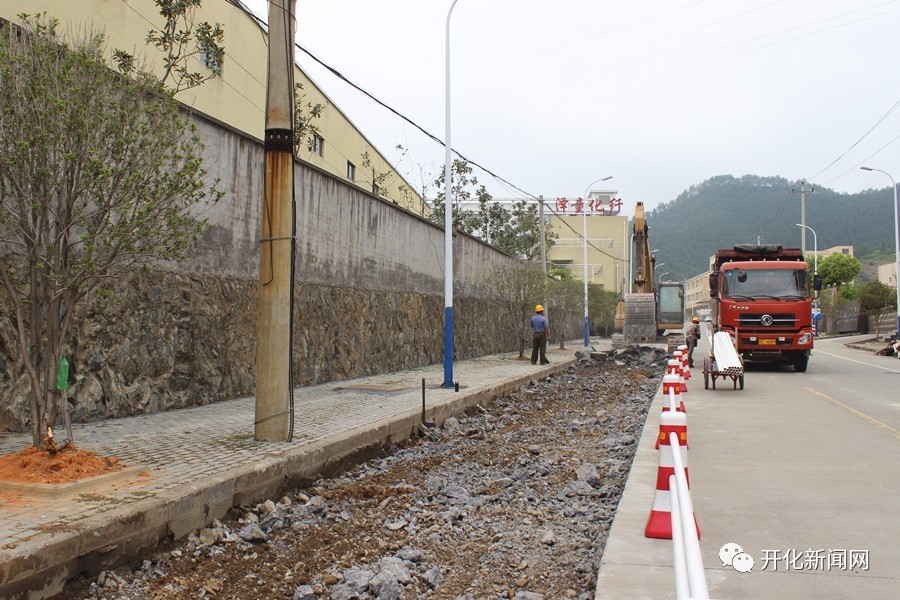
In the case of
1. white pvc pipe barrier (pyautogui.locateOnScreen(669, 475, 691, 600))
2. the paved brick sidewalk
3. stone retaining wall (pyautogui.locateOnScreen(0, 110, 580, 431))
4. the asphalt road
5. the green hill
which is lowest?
the asphalt road

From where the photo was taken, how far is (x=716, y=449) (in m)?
8.10

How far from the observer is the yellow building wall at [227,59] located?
11664 mm

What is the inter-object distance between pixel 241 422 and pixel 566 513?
13.5 feet

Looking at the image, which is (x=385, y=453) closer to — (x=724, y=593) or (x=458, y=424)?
(x=458, y=424)

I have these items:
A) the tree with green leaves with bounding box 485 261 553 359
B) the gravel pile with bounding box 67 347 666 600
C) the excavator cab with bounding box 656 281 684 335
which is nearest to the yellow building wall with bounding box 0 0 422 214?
the gravel pile with bounding box 67 347 666 600

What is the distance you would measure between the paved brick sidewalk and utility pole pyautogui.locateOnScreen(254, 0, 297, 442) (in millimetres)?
467

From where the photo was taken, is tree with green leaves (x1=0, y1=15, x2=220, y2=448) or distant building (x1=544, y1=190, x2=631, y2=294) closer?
tree with green leaves (x1=0, y1=15, x2=220, y2=448)

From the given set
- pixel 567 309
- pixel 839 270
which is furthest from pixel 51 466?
pixel 839 270

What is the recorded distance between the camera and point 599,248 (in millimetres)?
75750

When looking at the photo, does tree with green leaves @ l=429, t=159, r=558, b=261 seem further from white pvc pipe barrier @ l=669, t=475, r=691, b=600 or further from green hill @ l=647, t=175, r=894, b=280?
green hill @ l=647, t=175, r=894, b=280

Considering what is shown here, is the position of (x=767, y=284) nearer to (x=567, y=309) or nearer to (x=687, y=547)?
(x=687, y=547)

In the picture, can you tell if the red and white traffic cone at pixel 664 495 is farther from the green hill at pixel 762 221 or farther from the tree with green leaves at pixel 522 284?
the green hill at pixel 762 221

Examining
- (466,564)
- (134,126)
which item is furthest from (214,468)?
(134,126)

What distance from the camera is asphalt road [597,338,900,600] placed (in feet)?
13.0
